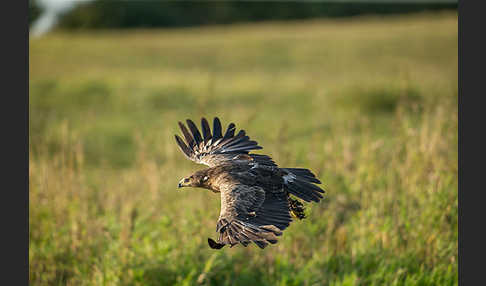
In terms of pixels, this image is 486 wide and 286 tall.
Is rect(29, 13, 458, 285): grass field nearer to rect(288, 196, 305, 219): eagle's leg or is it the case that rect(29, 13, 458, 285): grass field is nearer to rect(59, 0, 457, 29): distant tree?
rect(288, 196, 305, 219): eagle's leg

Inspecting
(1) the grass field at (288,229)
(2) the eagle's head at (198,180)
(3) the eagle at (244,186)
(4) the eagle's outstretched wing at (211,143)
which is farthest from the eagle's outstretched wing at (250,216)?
(1) the grass field at (288,229)

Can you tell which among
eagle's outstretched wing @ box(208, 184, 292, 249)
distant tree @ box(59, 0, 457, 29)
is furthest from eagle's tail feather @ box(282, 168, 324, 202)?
distant tree @ box(59, 0, 457, 29)

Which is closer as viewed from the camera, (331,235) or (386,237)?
(386,237)

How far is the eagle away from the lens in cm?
322

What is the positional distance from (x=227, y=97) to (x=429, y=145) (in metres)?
10.2

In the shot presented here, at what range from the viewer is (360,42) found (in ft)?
76.6

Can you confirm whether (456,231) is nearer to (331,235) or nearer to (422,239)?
(422,239)

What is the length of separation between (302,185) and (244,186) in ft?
1.94

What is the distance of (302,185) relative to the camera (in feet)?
13.4

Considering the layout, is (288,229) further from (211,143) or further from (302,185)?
(211,143)

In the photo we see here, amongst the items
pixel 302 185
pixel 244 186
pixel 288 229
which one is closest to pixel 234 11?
pixel 288 229

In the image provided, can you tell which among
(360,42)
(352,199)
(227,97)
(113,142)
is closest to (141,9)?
(360,42)

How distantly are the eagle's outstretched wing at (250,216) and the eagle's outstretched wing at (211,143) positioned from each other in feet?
2.60

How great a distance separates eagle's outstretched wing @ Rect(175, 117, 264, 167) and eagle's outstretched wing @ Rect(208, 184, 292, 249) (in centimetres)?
79
